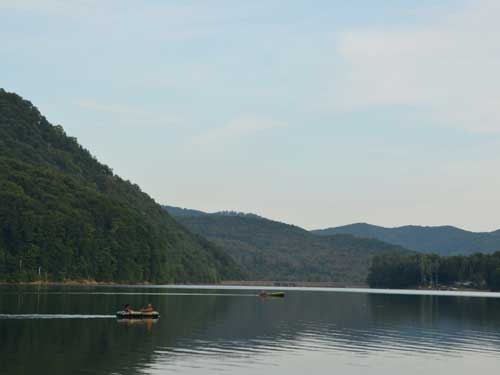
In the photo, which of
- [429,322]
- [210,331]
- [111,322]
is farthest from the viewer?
[429,322]

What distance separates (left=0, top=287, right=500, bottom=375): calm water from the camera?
77062 mm

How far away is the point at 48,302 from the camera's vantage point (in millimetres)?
158625

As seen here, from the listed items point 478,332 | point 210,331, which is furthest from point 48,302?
point 478,332

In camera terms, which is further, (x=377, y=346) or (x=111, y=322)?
(x=111, y=322)

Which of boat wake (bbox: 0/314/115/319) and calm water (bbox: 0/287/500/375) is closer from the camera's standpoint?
calm water (bbox: 0/287/500/375)

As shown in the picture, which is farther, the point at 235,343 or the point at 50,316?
the point at 50,316

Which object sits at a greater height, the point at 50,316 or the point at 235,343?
Answer: the point at 50,316

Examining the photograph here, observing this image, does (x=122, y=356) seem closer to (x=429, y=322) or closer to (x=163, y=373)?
(x=163, y=373)

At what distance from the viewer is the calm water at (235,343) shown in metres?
77.1

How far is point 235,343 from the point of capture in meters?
97.4

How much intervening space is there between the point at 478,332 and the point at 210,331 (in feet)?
A: 126

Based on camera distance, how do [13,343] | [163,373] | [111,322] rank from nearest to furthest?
1. [163,373]
2. [13,343]
3. [111,322]

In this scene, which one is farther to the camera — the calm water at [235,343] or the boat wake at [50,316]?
the boat wake at [50,316]

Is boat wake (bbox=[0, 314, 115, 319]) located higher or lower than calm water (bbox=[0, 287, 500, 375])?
higher
